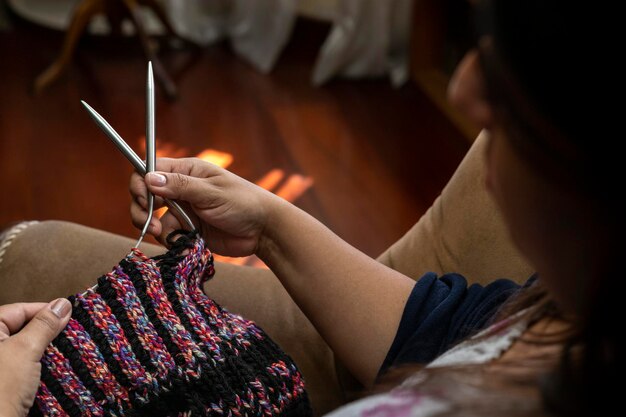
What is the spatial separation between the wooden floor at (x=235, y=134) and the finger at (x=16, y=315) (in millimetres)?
1281

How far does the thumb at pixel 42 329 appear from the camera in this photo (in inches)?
31.6

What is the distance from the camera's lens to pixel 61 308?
83cm

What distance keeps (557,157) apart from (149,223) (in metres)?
0.56

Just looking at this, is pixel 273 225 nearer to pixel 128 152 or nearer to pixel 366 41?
pixel 128 152

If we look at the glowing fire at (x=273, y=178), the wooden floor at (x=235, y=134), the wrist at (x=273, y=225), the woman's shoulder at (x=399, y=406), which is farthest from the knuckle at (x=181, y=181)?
the glowing fire at (x=273, y=178)

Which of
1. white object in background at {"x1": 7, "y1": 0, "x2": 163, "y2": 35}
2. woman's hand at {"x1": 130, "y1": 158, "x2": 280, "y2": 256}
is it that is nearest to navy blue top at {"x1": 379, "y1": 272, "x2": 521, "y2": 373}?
woman's hand at {"x1": 130, "y1": 158, "x2": 280, "y2": 256}

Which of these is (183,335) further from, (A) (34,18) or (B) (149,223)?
(A) (34,18)

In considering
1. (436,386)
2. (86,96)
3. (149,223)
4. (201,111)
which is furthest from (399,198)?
(436,386)

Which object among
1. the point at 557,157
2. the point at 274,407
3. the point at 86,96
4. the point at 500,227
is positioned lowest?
the point at 86,96

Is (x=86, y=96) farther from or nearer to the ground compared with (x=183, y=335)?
nearer to the ground

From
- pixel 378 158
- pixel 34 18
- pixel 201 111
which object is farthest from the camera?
pixel 34 18

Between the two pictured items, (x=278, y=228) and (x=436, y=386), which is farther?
(x=278, y=228)

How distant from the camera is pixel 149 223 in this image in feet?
3.05

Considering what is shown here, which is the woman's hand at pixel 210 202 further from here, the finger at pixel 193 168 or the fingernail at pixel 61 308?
the fingernail at pixel 61 308
